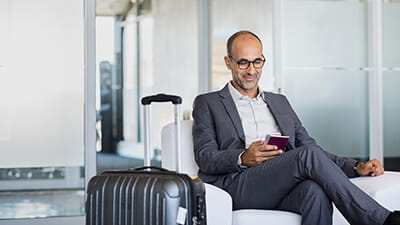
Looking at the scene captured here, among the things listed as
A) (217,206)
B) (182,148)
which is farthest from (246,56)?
(217,206)

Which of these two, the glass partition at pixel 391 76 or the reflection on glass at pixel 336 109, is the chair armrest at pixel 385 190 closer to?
the reflection on glass at pixel 336 109

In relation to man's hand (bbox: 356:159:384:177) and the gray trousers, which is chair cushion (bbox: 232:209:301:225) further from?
man's hand (bbox: 356:159:384:177)

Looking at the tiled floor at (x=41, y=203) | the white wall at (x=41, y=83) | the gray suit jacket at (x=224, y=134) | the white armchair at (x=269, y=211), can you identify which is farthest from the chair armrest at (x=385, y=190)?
the tiled floor at (x=41, y=203)

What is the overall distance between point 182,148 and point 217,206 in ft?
1.86

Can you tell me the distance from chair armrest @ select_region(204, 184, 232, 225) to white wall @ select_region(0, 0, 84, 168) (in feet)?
7.44

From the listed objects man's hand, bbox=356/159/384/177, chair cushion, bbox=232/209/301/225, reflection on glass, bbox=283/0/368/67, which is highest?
reflection on glass, bbox=283/0/368/67

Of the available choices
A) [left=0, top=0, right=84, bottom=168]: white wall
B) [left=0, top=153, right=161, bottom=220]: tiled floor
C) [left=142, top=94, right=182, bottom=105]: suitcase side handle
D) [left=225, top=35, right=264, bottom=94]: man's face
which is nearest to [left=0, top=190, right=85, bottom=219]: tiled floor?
[left=0, top=153, right=161, bottom=220]: tiled floor

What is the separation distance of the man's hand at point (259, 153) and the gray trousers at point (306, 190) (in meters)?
0.03

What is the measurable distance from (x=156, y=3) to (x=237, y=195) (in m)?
5.25

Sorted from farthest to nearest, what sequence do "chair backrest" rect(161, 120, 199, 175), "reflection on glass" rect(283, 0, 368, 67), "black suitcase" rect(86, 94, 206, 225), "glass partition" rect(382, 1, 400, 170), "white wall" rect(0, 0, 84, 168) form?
"glass partition" rect(382, 1, 400, 170) < "reflection on glass" rect(283, 0, 368, 67) < "white wall" rect(0, 0, 84, 168) < "chair backrest" rect(161, 120, 199, 175) < "black suitcase" rect(86, 94, 206, 225)

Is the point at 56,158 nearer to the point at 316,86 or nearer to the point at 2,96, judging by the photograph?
the point at 2,96

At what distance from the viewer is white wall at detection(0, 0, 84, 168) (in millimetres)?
4359

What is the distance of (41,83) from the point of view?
4410 mm

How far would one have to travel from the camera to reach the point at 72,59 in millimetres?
4461
